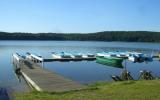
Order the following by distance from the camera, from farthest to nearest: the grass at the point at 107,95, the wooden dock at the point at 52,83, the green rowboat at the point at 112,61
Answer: the green rowboat at the point at 112,61 → the wooden dock at the point at 52,83 → the grass at the point at 107,95

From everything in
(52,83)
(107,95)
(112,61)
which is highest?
(107,95)

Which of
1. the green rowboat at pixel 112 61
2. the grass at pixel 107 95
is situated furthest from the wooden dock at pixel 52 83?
the green rowboat at pixel 112 61

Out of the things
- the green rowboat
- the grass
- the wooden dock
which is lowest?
the green rowboat

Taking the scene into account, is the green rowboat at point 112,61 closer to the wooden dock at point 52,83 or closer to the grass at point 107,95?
the wooden dock at point 52,83

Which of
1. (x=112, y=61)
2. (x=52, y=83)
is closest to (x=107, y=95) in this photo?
(x=52, y=83)

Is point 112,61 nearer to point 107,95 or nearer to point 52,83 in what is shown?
point 52,83

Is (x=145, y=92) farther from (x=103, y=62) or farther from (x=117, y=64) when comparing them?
(x=103, y=62)

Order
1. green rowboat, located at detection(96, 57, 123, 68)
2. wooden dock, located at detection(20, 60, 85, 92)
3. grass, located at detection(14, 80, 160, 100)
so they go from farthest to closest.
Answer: green rowboat, located at detection(96, 57, 123, 68)
wooden dock, located at detection(20, 60, 85, 92)
grass, located at detection(14, 80, 160, 100)

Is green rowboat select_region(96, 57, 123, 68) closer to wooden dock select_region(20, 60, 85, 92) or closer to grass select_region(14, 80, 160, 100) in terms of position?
wooden dock select_region(20, 60, 85, 92)

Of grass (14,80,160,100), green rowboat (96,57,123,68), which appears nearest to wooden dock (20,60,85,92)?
grass (14,80,160,100)

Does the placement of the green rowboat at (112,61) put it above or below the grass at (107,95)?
below

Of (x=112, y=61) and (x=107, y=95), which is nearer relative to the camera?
(x=107, y=95)

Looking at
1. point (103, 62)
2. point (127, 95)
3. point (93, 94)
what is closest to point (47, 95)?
point (93, 94)

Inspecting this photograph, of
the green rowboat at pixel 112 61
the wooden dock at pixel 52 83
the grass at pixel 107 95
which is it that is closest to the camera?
the grass at pixel 107 95
